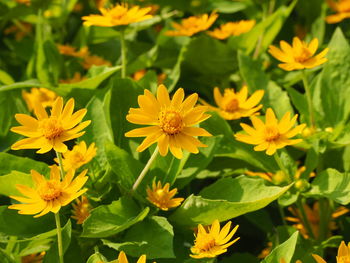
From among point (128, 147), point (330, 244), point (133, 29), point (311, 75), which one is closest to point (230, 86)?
point (311, 75)

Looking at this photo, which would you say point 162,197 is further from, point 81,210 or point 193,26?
point 193,26

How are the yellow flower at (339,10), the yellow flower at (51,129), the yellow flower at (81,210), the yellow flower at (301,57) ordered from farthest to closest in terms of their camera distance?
the yellow flower at (339,10)
the yellow flower at (301,57)
the yellow flower at (81,210)
the yellow flower at (51,129)

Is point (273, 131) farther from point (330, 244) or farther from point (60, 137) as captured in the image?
point (60, 137)

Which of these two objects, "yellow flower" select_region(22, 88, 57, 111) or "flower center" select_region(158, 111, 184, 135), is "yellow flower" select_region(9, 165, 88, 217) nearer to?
"flower center" select_region(158, 111, 184, 135)

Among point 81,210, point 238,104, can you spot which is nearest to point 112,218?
point 81,210

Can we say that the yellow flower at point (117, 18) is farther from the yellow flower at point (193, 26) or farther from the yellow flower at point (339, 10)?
the yellow flower at point (339, 10)

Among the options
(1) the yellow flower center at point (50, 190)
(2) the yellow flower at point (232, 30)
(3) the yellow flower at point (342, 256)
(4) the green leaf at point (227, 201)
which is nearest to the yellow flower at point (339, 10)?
(2) the yellow flower at point (232, 30)
